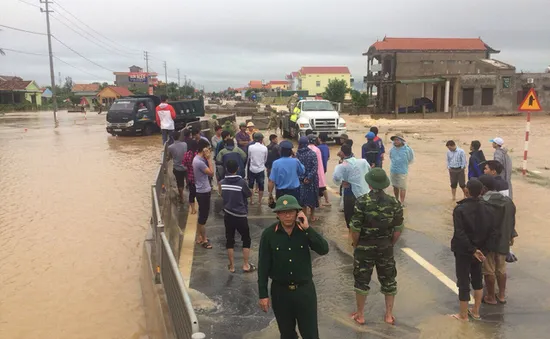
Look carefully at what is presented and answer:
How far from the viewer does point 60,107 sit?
2837 inches

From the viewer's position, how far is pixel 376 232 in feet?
14.9

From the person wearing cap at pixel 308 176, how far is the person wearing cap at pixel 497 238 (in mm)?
3364

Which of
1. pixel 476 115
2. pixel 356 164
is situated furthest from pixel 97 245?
pixel 476 115

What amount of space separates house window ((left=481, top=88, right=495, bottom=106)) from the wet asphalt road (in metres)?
36.6

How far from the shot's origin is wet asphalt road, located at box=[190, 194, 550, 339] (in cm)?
461

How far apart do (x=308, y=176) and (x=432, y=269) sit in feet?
8.68

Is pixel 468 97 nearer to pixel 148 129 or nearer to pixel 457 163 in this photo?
pixel 148 129

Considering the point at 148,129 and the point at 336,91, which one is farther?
the point at 336,91

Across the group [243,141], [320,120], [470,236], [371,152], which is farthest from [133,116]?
[470,236]

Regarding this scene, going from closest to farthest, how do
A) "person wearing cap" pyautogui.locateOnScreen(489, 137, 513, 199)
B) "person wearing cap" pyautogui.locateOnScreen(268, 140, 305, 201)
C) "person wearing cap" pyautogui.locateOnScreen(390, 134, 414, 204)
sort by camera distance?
1. "person wearing cap" pyautogui.locateOnScreen(268, 140, 305, 201)
2. "person wearing cap" pyautogui.locateOnScreen(489, 137, 513, 199)
3. "person wearing cap" pyautogui.locateOnScreen(390, 134, 414, 204)

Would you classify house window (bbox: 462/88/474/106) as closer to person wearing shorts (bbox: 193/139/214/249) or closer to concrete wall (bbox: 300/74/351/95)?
person wearing shorts (bbox: 193/139/214/249)

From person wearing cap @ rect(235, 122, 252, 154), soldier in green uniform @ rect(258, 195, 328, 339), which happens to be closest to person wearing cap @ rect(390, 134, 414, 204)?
person wearing cap @ rect(235, 122, 252, 154)

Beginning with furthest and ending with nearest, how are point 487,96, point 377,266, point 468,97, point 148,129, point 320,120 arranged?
1. point 487,96
2. point 468,97
3. point 148,129
4. point 320,120
5. point 377,266

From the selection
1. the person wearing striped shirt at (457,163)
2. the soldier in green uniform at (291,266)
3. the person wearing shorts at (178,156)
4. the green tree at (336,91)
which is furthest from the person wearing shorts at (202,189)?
the green tree at (336,91)
